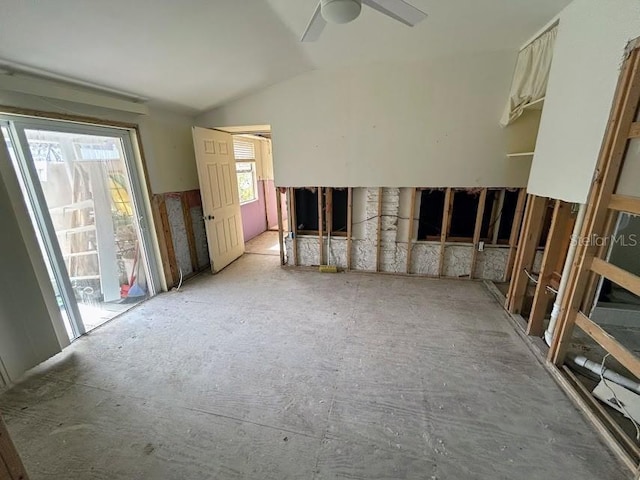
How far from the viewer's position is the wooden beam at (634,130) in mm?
1532

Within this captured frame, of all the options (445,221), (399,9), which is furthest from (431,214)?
(399,9)

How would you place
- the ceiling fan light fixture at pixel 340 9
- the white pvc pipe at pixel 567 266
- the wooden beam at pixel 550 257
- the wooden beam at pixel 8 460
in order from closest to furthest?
the wooden beam at pixel 8 460 → the ceiling fan light fixture at pixel 340 9 → the white pvc pipe at pixel 567 266 → the wooden beam at pixel 550 257

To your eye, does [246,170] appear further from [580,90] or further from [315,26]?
[580,90]

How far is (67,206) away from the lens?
8.87ft

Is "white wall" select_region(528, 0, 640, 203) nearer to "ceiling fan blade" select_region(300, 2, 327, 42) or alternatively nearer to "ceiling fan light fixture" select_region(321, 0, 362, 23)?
"ceiling fan light fixture" select_region(321, 0, 362, 23)

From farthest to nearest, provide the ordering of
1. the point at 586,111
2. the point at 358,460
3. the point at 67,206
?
the point at 67,206 → the point at 586,111 → the point at 358,460

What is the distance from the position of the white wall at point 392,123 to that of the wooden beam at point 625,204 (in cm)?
181

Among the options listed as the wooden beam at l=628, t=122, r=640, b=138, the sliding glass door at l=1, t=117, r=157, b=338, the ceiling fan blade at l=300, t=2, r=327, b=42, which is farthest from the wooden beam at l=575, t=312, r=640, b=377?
the sliding glass door at l=1, t=117, r=157, b=338

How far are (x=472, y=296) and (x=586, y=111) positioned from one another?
7.20 feet

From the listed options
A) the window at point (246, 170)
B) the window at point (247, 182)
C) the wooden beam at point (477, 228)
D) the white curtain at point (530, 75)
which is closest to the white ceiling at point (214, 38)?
the white curtain at point (530, 75)

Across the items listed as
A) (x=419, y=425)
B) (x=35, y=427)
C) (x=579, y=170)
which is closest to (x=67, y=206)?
(x=35, y=427)

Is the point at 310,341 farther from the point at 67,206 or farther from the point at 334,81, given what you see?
the point at 334,81

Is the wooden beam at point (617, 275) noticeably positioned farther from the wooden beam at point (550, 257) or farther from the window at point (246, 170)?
the window at point (246, 170)

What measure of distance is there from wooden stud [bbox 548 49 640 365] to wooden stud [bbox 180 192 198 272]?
444cm
